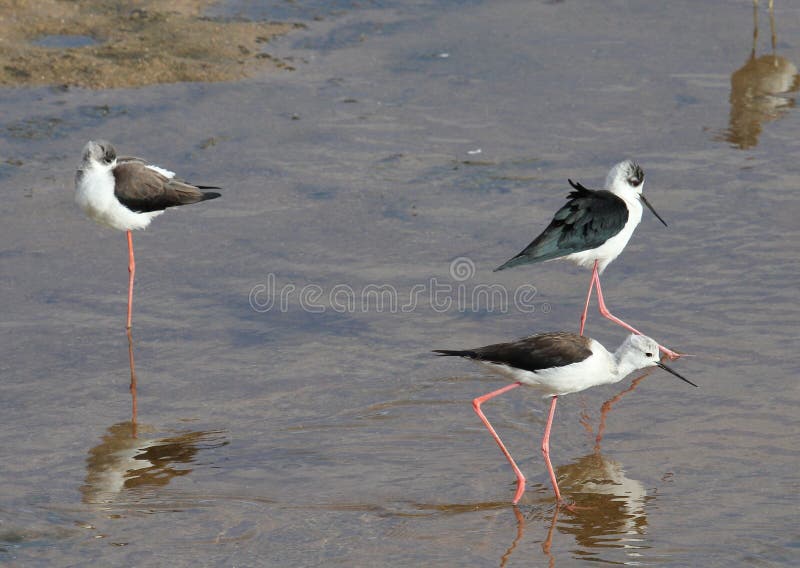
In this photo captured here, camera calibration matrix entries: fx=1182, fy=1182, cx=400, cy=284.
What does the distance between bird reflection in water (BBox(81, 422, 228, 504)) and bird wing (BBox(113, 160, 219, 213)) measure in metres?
2.01

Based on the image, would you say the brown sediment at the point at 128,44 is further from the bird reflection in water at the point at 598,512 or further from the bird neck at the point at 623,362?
the bird reflection in water at the point at 598,512

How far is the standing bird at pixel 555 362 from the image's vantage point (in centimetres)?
597

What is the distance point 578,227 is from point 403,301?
4.04ft

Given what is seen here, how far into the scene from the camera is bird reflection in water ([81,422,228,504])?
578 cm

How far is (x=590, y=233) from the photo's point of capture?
7.59m

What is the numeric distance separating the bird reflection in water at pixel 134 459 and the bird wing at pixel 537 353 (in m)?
1.41

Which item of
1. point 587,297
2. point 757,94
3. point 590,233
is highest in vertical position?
point 757,94

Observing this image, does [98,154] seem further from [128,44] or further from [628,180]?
[128,44]

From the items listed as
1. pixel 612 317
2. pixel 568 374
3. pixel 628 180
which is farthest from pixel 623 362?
pixel 628 180

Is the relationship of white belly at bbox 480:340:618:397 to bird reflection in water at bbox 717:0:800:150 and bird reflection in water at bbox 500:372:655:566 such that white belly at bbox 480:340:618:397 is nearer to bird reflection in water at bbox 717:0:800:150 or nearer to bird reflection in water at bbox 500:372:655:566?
bird reflection in water at bbox 500:372:655:566

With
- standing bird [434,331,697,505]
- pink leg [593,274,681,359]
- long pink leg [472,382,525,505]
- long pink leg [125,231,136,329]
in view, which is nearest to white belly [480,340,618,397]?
standing bird [434,331,697,505]

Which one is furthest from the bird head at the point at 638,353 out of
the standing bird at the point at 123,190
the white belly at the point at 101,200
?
the white belly at the point at 101,200

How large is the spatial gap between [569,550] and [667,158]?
5005mm

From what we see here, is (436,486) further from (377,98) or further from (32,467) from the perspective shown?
(377,98)
